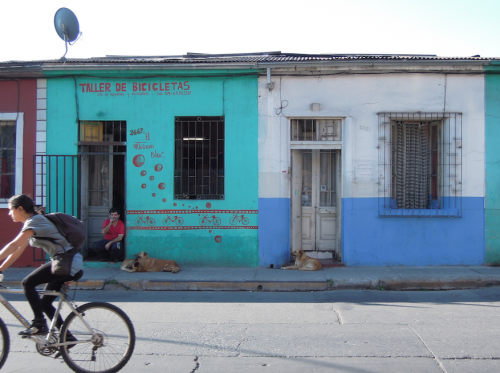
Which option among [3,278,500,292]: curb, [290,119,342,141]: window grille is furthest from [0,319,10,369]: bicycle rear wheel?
[290,119,342,141]: window grille

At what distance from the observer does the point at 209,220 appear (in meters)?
9.27

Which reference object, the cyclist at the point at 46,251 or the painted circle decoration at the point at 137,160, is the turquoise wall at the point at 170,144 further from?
the cyclist at the point at 46,251

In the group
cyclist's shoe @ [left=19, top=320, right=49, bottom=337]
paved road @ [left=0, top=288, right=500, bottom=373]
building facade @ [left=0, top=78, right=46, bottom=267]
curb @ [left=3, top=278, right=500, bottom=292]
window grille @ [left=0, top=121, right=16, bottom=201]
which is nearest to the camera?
cyclist's shoe @ [left=19, top=320, right=49, bottom=337]

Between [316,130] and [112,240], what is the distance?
489 centimetres

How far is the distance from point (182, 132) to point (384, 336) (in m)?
6.05

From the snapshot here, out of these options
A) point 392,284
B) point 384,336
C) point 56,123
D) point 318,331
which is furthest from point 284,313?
point 56,123

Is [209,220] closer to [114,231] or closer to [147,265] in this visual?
[147,265]

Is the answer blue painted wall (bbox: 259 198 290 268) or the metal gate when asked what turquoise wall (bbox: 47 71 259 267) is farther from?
the metal gate

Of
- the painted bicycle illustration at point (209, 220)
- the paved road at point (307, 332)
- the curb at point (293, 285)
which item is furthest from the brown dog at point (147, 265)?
the paved road at point (307, 332)

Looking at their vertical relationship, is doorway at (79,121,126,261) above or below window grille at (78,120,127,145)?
below

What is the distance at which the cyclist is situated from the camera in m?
3.98

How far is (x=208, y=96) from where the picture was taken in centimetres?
934

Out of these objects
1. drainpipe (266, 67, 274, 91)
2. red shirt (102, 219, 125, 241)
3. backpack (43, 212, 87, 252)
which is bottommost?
red shirt (102, 219, 125, 241)

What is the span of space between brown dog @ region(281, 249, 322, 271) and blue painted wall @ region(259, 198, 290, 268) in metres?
0.40
